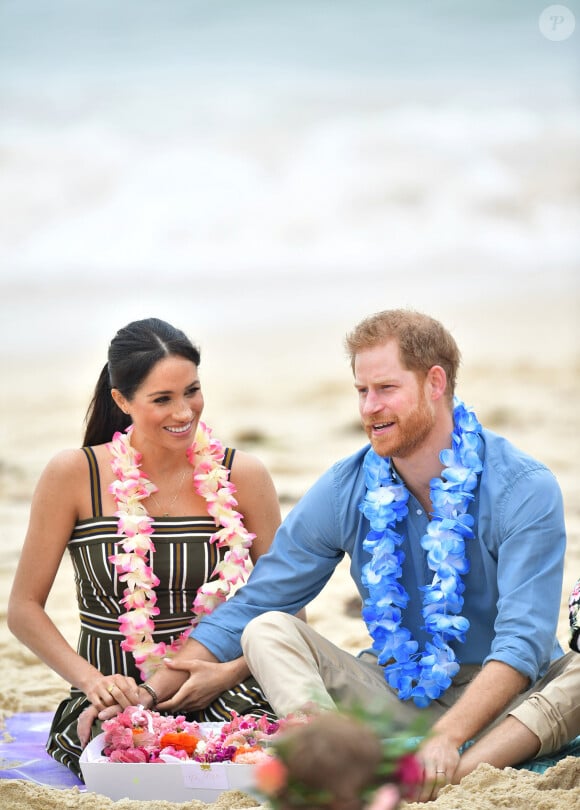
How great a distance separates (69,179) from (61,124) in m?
1.09

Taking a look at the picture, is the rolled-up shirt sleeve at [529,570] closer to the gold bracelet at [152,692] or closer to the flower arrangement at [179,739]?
the flower arrangement at [179,739]

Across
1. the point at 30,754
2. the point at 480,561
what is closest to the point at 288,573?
the point at 480,561

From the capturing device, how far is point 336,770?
6.16 ft

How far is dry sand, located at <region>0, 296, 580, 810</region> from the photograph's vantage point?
3.16 meters

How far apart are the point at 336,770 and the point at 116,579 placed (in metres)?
2.06

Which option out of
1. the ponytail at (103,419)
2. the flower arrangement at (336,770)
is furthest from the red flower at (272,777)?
the ponytail at (103,419)

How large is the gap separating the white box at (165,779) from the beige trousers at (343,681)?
221 millimetres

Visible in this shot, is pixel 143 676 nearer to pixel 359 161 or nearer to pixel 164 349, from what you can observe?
pixel 164 349

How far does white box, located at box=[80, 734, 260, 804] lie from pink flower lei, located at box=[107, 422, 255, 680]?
0.55 meters

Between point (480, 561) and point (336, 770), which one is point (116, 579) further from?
point (336, 770)

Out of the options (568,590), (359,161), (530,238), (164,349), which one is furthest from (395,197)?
(164,349)

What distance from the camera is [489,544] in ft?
11.4

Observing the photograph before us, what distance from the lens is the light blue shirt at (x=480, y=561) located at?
10.7ft

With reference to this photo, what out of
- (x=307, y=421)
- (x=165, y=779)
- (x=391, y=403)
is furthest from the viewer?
(x=307, y=421)
